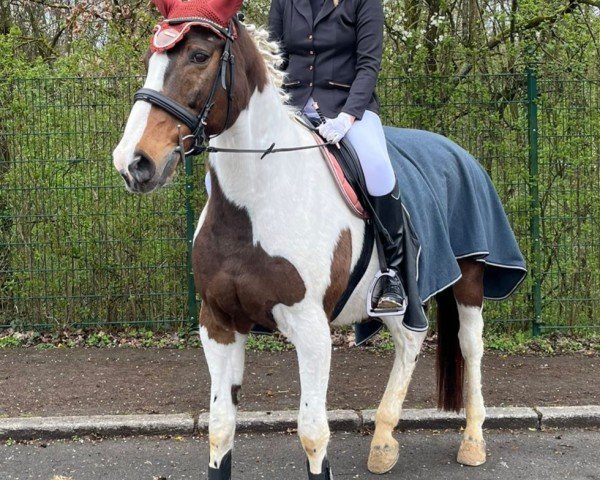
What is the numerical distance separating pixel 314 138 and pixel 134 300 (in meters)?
4.57

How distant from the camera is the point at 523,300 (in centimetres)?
795

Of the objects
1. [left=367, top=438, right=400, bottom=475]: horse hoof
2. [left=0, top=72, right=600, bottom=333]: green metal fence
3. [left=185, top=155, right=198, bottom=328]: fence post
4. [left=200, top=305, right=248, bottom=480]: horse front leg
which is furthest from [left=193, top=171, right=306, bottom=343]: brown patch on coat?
[left=0, top=72, right=600, bottom=333]: green metal fence

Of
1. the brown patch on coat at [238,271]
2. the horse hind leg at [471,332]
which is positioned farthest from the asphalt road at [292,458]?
the brown patch on coat at [238,271]

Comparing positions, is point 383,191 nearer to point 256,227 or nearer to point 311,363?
point 256,227

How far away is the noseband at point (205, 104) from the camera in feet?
10.1

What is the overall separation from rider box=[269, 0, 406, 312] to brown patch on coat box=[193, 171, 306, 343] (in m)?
0.73

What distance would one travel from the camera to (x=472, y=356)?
5.11 meters

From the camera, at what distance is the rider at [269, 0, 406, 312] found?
13.5ft

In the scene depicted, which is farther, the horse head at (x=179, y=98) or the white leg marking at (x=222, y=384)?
the white leg marking at (x=222, y=384)

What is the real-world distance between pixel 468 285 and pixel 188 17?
2786mm

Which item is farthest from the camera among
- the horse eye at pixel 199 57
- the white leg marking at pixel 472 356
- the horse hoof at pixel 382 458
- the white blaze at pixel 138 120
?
the white leg marking at pixel 472 356

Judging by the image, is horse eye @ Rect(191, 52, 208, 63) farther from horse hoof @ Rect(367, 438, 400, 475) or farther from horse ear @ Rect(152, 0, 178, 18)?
horse hoof @ Rect(367, 438, 400, 475)

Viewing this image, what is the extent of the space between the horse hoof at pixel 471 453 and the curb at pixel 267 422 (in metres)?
0.65

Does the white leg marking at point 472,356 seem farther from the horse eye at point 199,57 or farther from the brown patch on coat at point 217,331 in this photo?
the horse eye at point 199,57
